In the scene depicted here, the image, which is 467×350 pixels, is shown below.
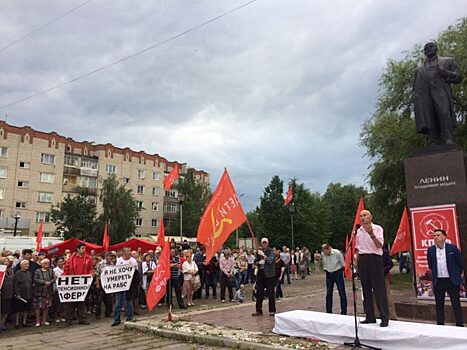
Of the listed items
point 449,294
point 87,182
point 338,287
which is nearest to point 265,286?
point 338,287

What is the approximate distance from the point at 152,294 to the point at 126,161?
55.8 metres

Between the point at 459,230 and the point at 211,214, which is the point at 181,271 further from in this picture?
the point at 459,230

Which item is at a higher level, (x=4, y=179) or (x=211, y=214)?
(x=4, y=179)

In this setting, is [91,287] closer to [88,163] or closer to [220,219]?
[220,219]

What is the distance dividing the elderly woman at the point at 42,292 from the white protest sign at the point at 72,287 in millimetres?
262

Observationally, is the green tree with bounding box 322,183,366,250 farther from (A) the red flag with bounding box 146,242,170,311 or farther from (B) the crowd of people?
(A) the red flag with bounding box 146,242,170,311

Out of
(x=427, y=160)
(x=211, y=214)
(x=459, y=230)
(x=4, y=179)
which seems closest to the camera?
(x=459, y=230)

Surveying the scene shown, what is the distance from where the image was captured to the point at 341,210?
72.9 metres

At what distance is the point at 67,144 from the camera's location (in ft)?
189

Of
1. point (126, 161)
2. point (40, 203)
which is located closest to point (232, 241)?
point (126, 161)

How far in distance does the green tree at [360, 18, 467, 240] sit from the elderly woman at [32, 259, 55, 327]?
56.8 ft

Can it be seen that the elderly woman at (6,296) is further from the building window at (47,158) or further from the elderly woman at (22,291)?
the building window at (47,158)

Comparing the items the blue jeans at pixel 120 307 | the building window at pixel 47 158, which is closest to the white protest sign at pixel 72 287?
the blue jeans at pixel 120 307

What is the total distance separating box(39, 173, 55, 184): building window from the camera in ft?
177
